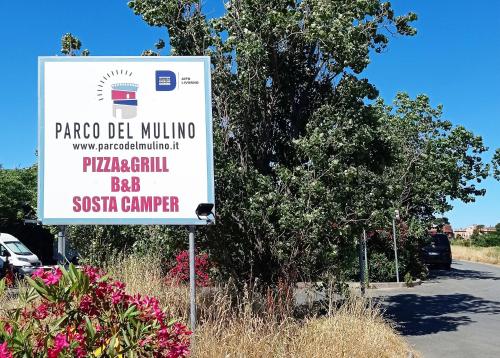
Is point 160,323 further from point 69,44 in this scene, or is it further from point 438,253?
point 438,253

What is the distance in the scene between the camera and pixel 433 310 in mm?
13812

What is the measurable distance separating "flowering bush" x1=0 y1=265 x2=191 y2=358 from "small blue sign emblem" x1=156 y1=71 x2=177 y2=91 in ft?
10.9

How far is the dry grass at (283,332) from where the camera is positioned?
6090 millimetres

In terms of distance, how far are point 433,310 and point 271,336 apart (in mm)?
8586

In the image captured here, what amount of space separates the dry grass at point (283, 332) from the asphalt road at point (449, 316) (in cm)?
146

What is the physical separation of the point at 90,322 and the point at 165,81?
3.90 m

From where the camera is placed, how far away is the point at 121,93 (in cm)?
695

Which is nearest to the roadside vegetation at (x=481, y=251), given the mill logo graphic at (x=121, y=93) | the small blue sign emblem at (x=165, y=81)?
the small blue sign emblem at (x=165, y=81)

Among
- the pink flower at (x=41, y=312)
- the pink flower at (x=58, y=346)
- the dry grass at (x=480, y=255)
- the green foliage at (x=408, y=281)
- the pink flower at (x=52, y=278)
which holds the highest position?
the pink flower at (x=52, y=278)

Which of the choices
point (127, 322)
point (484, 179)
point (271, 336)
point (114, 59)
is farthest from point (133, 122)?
point (484, 179)

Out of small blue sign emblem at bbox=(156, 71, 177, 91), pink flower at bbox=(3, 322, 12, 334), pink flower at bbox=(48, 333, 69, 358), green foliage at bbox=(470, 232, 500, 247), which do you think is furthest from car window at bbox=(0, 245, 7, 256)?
green foliage at bbox=(470, 232, 500, 247)

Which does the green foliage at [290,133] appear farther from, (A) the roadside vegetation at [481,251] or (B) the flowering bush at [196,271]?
(A) the roadside vegetation at [481,251]

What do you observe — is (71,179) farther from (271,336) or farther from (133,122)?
(271,336)

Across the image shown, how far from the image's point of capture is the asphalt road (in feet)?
30.3
